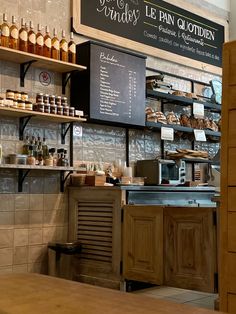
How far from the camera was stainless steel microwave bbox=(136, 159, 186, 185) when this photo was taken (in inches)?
205

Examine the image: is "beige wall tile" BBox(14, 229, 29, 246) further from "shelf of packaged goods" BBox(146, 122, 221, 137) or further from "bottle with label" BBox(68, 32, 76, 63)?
"shelf of packaged goods" BBox(146, 122, 221, 137)

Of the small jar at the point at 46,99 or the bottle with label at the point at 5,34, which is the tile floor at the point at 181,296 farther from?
the bottle with label at the point at 5,34

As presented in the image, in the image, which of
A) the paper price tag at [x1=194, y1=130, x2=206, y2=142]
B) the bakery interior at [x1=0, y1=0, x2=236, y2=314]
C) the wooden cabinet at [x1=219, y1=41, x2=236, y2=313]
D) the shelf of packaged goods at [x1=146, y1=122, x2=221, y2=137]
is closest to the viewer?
the wooden cabinet at [x1=219, y1=41, x2=236, y2=313]

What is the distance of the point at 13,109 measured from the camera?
398 cm

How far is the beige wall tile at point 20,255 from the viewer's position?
4.29m

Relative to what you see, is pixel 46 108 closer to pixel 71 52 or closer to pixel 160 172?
pixel 71 52

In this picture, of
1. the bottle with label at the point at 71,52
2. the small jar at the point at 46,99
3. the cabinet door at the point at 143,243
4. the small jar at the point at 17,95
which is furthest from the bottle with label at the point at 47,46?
the cabinet door at the point at 143,243

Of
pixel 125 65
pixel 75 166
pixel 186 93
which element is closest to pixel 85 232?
pixel 75 166

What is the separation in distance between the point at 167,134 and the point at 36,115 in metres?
1.91

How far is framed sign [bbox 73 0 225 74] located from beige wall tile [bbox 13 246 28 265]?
228cm

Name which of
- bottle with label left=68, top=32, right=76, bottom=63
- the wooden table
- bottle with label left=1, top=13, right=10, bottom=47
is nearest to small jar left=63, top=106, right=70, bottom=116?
bottle with label left=68, top=32, right=76, bottom=63

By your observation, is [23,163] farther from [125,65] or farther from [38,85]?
[125,65]

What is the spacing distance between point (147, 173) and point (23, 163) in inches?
65.4

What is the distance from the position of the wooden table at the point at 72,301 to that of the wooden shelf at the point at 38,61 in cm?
300
